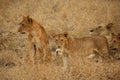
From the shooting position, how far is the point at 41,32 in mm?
10188

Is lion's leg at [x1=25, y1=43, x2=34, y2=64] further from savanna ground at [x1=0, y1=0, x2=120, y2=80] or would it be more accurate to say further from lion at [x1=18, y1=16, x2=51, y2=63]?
savanna ground at [x1=0, y1=0, x2=120, y2=80]

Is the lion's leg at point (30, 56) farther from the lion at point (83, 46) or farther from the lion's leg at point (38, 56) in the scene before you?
the lion at point (83, 46)

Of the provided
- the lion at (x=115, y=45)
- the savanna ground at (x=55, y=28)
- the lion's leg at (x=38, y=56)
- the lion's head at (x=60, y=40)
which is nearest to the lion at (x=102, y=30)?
the savanna ground at (x=55, y=28)

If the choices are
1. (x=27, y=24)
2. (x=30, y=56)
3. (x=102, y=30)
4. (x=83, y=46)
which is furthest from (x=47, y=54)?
(x=102, y=30)

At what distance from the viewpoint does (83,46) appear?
421 inches

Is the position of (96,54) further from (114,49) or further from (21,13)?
(21,13)

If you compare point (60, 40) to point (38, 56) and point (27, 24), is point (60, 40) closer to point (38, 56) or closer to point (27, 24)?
point (38, 56)

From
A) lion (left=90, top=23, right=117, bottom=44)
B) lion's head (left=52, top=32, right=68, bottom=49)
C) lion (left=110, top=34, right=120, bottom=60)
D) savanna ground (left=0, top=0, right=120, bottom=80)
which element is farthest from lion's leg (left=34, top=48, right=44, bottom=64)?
lion (left=90, top=23, right=117, bottom=44)

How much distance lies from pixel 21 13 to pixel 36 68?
20.2ft

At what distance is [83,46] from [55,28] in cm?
309

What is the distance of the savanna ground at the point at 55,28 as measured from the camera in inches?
328

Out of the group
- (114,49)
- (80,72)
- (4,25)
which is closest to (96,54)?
(114,49)

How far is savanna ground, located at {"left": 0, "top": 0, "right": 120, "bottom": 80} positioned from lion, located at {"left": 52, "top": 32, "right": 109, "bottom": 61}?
0.47 meters

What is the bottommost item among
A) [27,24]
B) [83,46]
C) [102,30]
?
[83,46]
